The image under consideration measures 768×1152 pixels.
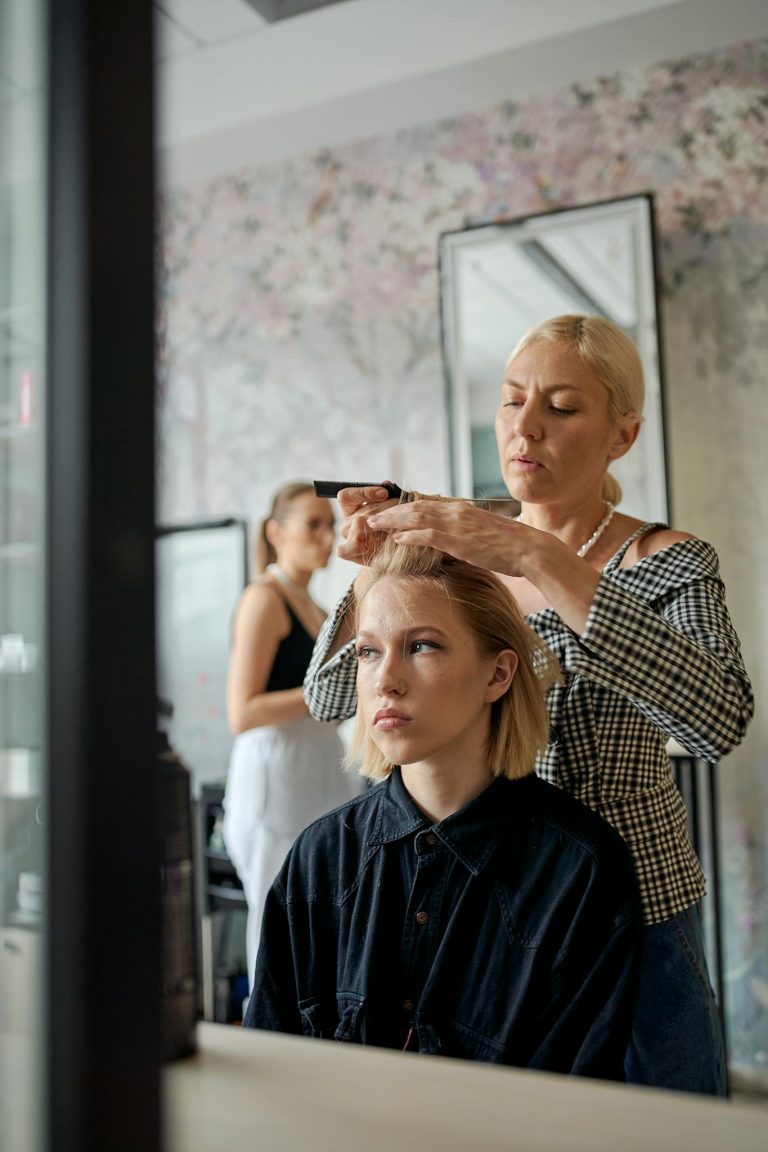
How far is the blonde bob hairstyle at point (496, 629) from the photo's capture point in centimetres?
135

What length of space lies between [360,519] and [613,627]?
36cm

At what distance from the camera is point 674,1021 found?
124 cm

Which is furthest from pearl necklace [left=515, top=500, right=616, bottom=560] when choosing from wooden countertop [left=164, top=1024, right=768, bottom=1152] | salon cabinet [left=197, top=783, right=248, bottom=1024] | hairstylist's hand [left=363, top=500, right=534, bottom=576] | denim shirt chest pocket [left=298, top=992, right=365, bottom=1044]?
salon cabinet [left=197, top=783, right=248, bottom=1024]

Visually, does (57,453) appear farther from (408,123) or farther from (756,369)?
(408,123)

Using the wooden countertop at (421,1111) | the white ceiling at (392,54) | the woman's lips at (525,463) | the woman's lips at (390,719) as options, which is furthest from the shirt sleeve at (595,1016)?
the white ceiling at (392,54)

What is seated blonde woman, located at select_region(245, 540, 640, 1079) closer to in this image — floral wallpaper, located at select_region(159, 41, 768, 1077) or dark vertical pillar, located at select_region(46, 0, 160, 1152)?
dark vertical pillar, located at select_region(46, 0, 160, 1152)

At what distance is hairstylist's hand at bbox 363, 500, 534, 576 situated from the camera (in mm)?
1168

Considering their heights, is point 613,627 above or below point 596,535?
below

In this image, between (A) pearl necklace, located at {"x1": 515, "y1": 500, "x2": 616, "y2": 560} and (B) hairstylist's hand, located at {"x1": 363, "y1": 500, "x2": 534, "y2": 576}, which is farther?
(A) pearl necklace, located at {"x1": 515, "y1": 500, "x2": 616, "y2": 560}

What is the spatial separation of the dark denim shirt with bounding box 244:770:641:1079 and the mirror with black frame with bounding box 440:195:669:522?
1859 millimetres

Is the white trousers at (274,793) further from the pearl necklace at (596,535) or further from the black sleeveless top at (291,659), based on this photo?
the pearl necklace at (596,535)

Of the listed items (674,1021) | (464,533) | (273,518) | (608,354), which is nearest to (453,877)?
(674,1021)

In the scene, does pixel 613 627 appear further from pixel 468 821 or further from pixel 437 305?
pixel 437 305

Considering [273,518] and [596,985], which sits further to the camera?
[273,518]
